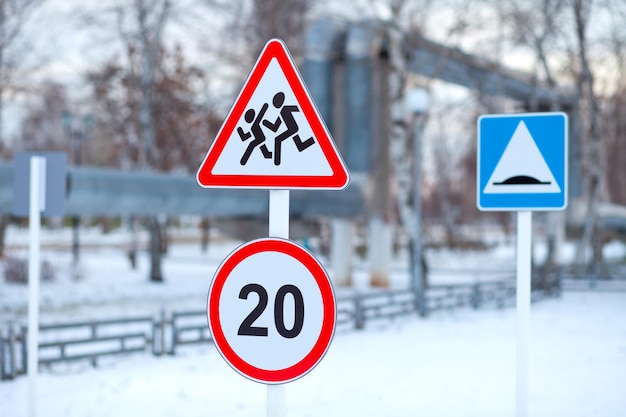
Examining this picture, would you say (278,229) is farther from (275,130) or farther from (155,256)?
(155,256)

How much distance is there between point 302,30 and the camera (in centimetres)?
2602

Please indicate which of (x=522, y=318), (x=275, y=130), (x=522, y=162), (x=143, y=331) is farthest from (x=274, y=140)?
(x=143, y=331)

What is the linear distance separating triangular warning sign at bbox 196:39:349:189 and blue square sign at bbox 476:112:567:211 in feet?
5.25

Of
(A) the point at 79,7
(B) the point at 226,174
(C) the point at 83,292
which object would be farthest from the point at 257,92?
(A) the point at 79,7

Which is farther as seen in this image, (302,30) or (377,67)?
(302,30)

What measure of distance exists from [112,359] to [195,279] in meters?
13.4

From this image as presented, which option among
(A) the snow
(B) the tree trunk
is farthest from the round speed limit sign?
(B) the tree trunk

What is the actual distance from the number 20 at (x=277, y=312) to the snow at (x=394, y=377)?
496 cm

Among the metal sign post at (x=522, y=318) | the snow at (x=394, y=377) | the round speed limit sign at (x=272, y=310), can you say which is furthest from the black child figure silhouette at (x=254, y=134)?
the snow at (x=394, y=377)

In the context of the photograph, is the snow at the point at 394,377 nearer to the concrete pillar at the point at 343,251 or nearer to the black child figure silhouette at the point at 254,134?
the black child figure silhouette at the point at 254,134

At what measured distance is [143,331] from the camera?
1112cm

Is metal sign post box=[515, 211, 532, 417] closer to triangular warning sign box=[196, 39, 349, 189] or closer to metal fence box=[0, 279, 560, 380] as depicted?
triangular warning sign box=[196, 39, 349, 189]

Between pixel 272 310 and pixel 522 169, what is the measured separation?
6.85ft

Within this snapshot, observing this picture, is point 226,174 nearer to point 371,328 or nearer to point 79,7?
point 371,328
